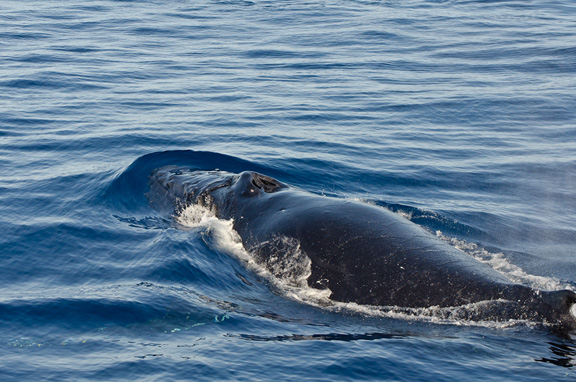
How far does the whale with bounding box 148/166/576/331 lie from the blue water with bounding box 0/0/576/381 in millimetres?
352

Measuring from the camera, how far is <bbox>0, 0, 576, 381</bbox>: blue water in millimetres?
8336

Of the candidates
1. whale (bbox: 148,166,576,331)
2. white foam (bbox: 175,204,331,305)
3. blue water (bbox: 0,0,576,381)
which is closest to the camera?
blue water (bbox: 0,0,576,381)

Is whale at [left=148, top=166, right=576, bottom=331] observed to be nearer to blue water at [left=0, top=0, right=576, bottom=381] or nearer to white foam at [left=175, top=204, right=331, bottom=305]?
white foam at [left=175, top=204, right=331, bottom=305]

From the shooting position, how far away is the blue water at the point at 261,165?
8336mm

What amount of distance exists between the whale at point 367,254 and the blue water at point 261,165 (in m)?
0.35

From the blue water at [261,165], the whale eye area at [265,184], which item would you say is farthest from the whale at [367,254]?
the blue water at [261,165]

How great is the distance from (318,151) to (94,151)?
5.54 metres

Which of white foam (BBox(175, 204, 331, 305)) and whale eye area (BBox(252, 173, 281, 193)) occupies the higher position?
whale eye area (BBox(252, 173, 281, 193))

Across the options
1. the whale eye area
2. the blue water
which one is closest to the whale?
the whale eye area

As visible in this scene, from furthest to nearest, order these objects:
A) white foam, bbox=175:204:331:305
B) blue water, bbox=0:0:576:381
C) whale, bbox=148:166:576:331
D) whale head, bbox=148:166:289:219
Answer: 1. whale head, bbox=148:166:289:219
2. white foam, bbox=175:204:331:305
3. whale, bbox=148:166:576:331
4. blue water, bbox=0:0:576:381

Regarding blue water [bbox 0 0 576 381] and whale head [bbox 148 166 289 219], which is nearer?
blue water [bbox 0 0 576 381]

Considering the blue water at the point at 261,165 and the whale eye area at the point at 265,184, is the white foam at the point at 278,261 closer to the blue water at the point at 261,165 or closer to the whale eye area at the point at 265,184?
the blue water at the point at 261,165

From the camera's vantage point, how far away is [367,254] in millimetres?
9867

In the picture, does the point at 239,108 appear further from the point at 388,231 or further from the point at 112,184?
the point at 388,231
